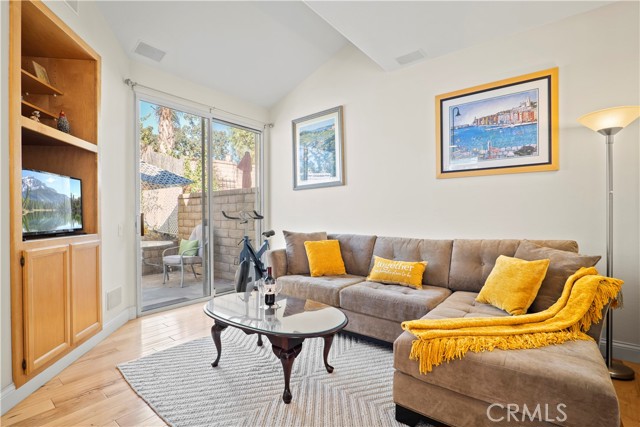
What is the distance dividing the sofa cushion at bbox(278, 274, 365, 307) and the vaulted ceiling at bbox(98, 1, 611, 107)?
228 centimetres

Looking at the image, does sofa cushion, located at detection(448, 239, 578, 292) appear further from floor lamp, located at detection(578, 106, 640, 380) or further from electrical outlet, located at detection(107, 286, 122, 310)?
electrical outlet, located at detection(107, 286, 122, 310)

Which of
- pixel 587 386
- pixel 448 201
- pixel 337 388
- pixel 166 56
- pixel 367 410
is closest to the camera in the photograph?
pixel 587 386

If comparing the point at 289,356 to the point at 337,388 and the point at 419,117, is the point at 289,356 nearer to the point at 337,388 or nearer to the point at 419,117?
the point at 337,388

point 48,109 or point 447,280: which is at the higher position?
point 48,109

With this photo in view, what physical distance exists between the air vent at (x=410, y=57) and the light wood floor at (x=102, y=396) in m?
3.06

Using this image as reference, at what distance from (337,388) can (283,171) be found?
325 cm

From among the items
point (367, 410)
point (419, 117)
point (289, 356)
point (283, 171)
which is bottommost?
point (367, 410)

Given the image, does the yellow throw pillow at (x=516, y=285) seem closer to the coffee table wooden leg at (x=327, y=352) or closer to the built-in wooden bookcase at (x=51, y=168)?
the coffee table wooden leg at (x=327, y=352)

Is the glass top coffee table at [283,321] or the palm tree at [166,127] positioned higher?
the palm tree at [166,127]

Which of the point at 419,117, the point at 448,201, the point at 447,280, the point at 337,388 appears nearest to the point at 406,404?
the point at 337,388

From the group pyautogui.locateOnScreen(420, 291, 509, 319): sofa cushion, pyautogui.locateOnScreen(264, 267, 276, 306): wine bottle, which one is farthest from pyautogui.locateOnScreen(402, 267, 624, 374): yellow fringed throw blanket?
pyautogui.locateOnScreen(264, 267, 276, 306): wine bottle

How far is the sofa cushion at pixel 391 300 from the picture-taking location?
231cm

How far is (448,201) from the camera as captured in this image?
3111 millimetres

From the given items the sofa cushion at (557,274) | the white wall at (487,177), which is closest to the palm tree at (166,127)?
the white wall at (487,177)
